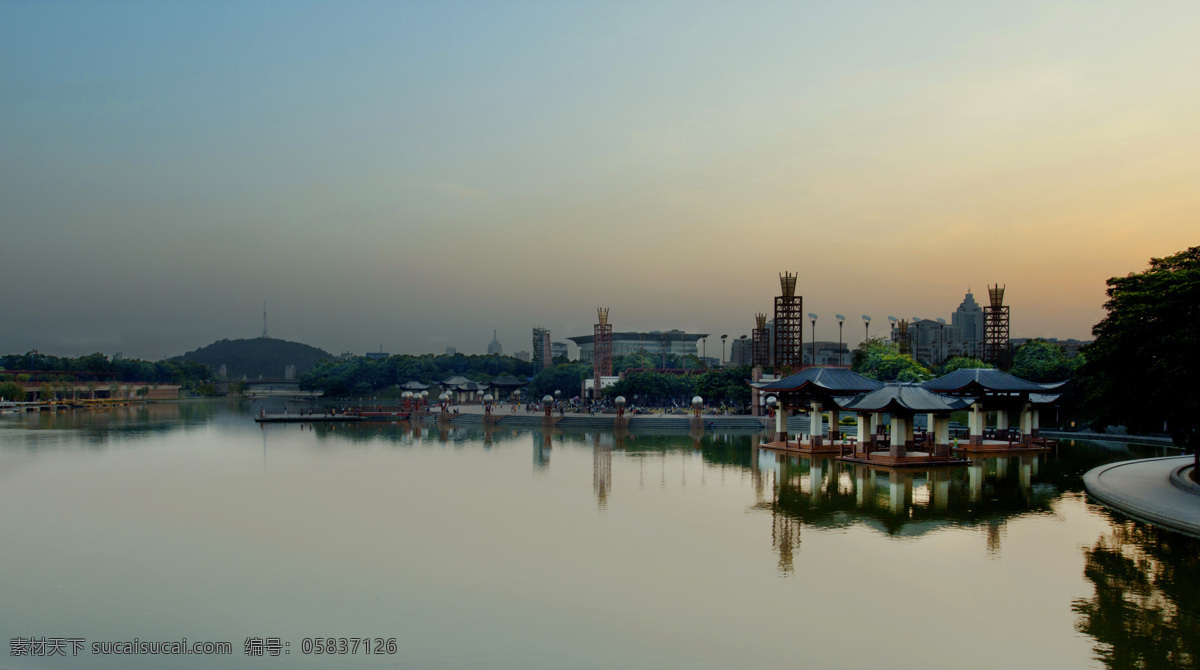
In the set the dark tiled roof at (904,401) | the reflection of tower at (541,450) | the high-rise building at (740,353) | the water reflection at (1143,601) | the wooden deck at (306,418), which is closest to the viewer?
the water reflection at (1143,601)

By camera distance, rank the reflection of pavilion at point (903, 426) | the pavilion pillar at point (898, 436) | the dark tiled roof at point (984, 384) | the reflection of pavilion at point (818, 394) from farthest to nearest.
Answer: the dark tiled roof at point (984, 384)
the reflection of pavilion at point (818, 394)
the pavilion pillar at point (898, 436)
the reflection of pavilion at point (903, 426)

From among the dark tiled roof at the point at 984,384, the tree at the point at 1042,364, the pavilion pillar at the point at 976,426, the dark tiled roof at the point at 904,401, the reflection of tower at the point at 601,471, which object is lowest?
the reflection of tower at the point at 601,471

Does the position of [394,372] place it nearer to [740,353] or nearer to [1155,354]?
[740,353]

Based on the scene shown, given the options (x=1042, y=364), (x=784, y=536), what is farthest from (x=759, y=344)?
(x=784, y=536)

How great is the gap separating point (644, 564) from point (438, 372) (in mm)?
98772

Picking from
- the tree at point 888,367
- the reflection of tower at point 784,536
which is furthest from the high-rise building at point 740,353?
the reflection of tower at point 784,536

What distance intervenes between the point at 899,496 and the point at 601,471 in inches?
402

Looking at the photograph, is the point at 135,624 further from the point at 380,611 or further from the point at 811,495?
the point at 811,495

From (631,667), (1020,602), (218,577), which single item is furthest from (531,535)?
(1020,602)

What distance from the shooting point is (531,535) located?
1695cm

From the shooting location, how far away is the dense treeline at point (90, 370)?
342ft

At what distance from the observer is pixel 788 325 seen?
185ft

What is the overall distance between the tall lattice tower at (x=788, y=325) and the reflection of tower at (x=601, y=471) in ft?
69.4

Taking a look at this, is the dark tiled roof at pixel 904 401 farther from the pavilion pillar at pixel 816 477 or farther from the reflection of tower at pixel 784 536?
the reflection of tower at pixel 784 536
